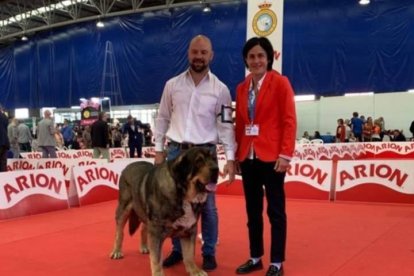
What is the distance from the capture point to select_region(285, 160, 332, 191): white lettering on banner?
7.21m

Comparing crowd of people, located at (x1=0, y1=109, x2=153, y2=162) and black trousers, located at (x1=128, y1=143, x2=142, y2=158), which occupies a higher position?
crowd of people, located at (x1=0, y1=109, x2=153, y2=162)

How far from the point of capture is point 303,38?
59.3ft

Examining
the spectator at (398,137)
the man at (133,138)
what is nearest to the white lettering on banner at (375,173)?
the man at (133,138)

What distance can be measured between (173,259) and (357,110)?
17.2 meters

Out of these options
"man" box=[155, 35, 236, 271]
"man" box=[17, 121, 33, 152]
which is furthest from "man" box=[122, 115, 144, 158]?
"man" box=[155, 35, 236, 271]

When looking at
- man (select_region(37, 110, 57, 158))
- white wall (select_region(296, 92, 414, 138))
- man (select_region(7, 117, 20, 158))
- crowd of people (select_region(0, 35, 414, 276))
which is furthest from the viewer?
white wall (select_region(296, 92, 414, 138))

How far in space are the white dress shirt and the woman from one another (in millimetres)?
166

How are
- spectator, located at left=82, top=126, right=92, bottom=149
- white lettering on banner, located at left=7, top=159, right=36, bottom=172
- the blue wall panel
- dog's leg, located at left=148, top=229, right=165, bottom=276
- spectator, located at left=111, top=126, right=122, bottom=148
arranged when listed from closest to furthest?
dog's leg, located at left=148, top=229, right=165, bottom=276 < white lettering on banner, located at left=7, top=159, right=36, bottom=172 < spectator, located at left=82, top=126, right=92, bottom=149 < the blue wall panel < spectator, located at left=111, top=126, right=122, bottom=148

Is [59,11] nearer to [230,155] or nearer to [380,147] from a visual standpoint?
[380,147]

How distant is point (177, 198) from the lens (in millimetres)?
3117

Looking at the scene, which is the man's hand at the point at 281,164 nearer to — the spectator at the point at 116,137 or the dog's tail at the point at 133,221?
the dog's tail at the point at 133,221

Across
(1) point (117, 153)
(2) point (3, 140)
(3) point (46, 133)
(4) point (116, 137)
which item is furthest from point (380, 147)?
(2) point (3, 140)

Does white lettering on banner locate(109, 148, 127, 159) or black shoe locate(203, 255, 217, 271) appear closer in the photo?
black shoe locate(203, 255, 217, 271)

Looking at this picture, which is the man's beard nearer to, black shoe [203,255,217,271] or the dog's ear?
the dog's ear
